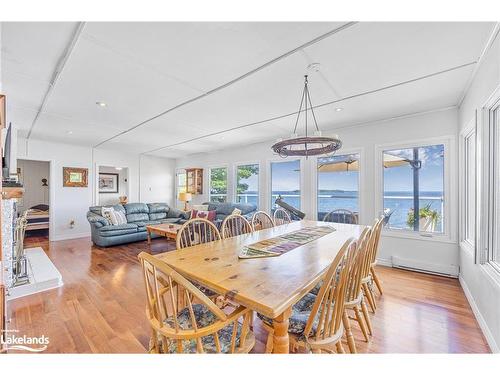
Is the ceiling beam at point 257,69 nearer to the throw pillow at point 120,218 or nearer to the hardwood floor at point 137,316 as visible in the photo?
the hardwood floor at point 137,316

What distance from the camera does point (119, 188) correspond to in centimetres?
779

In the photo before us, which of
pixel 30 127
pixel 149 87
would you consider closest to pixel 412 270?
pixel 149 87

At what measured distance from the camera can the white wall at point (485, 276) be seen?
5.79 ft

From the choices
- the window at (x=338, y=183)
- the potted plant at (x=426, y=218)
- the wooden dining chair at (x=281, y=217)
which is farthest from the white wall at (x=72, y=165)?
the potted plant at (x=426, y=218)

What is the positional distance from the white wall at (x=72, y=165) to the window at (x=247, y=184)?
3460mm

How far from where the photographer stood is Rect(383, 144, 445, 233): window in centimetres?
349

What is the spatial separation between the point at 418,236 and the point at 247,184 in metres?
3.85

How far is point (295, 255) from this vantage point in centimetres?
184

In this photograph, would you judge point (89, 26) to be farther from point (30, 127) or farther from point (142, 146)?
point (142, 146)

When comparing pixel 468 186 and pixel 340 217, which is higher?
pixel 468 186

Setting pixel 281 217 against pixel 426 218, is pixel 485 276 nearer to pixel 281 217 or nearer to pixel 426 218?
pixel 426 218

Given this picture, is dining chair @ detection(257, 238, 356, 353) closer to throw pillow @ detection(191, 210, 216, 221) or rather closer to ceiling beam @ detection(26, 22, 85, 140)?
ceiling beam @ detection(26, 22, 85, 140)

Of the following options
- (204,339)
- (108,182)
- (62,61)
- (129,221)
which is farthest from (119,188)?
(204,339)

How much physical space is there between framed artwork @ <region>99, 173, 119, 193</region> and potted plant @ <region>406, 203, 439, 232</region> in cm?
820
